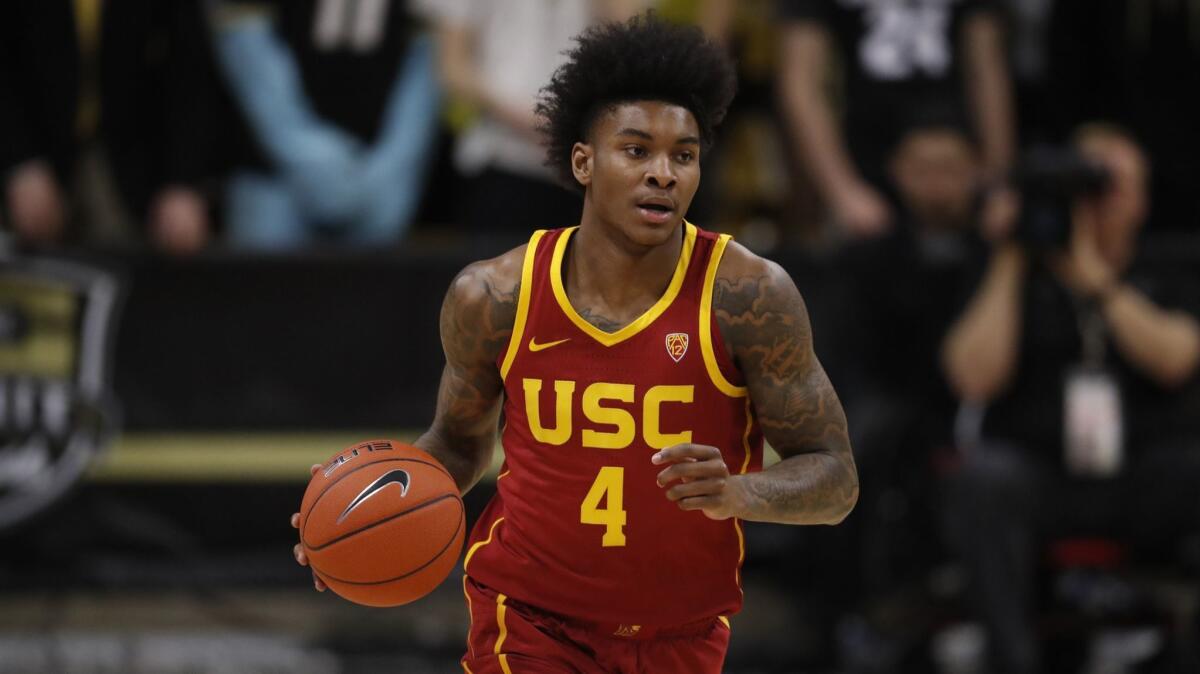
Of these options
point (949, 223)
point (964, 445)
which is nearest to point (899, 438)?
point (964, 445)

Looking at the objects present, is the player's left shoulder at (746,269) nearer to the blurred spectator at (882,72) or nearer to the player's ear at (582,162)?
the player's ear at (582,162)

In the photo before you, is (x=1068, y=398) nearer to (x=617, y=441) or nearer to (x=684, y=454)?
(x=617, y=441)

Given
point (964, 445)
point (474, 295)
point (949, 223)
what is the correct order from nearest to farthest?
point (474, 295) < point (964, 445) < point (949, 223)

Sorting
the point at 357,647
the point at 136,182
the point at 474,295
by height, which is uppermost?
the point at 474,295

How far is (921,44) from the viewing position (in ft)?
23.9

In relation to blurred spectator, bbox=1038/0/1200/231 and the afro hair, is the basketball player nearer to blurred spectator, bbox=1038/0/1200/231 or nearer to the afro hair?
the afro hair

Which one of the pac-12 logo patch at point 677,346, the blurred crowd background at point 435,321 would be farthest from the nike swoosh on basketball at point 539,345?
the blurred crowd background at point 435,321

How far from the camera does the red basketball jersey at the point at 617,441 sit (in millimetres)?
3998

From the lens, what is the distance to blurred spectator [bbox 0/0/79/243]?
695cm

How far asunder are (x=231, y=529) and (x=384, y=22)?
2269 millimetres

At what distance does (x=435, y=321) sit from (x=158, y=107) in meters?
1.55

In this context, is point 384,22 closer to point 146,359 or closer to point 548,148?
point 146,359

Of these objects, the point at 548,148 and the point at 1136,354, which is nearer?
the point at 548,148

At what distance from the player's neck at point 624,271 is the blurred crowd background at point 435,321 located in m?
2.70
